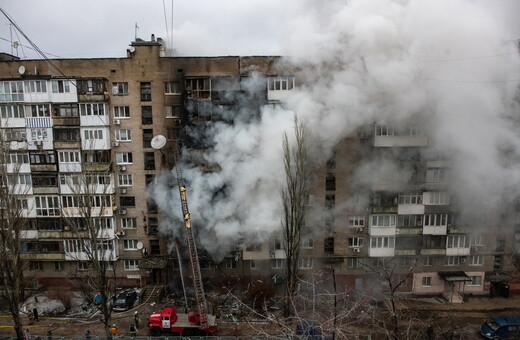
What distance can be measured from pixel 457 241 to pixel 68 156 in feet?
82.5

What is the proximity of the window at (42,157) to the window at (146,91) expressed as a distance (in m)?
6.72

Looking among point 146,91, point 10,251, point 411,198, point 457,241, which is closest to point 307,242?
point 411,198

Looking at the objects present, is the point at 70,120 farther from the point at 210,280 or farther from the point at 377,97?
the point at 377,97

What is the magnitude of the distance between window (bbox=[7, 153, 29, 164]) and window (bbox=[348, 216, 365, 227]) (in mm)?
20824

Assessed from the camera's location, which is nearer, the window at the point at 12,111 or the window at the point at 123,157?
the window at the point at 12,111

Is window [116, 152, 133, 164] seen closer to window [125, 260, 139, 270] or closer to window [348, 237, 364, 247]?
window [125, 260, 139, 270]

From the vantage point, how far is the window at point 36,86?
2183 centimetres

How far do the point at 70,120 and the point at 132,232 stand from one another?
8.08 metres

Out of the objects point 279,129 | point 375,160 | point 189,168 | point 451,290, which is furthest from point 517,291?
point 189,168

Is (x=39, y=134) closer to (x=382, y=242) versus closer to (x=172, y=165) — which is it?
(x=172, y=165)

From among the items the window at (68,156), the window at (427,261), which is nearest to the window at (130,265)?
the window at (68,156)

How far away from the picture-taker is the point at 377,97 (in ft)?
65.5

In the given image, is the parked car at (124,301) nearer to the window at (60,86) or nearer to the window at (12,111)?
the window at (12,111)

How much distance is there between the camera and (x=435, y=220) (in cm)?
2227
